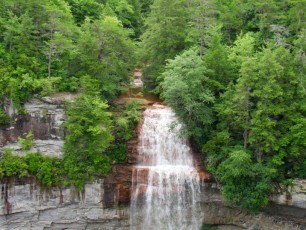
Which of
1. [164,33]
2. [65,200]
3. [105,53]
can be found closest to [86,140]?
[65,200]

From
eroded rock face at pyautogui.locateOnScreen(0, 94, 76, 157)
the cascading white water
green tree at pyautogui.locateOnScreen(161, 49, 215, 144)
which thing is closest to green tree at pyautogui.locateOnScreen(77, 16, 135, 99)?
eroded rock face at pyautogui.locateOnScreen(0, 94, 76, 157)

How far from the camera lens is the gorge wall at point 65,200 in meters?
26.6

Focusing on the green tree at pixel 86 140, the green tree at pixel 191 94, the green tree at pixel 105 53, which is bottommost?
Answer: the green tree at pixel 86 140

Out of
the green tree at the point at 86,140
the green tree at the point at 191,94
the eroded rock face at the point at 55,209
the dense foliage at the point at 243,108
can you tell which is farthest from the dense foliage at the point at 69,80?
the dense foliage at the point at 243,108

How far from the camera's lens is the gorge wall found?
87.2ft

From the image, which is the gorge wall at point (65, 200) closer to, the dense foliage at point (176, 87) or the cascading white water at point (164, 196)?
the cascading white water at point (164, 196)

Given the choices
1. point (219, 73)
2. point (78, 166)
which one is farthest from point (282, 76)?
point (78, 166)

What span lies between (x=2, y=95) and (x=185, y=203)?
585 inches

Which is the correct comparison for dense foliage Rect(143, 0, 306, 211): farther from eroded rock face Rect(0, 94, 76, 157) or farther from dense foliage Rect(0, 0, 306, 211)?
eroded rock face Rect(0, 94, 76, 157)

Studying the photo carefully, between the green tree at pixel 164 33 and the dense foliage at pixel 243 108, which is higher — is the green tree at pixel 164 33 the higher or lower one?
the higher one

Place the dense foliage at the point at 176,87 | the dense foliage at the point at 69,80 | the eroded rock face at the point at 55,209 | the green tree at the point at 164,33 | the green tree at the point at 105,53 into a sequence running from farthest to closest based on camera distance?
the green tree at the point at 164,33, the green tree at the point at 105,53, the eroded rock face at the point at 55,209, the dense foliage at the point at 69,80, the dense foliage at the point at 176,87

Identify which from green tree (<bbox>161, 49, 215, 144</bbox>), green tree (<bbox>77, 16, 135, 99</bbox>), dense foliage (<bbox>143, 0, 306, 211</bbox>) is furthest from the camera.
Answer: green tree (<bbox>77, 16, 135, 99</bbox>)

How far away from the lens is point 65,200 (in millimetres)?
26797

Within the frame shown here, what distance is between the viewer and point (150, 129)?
2864 cm
